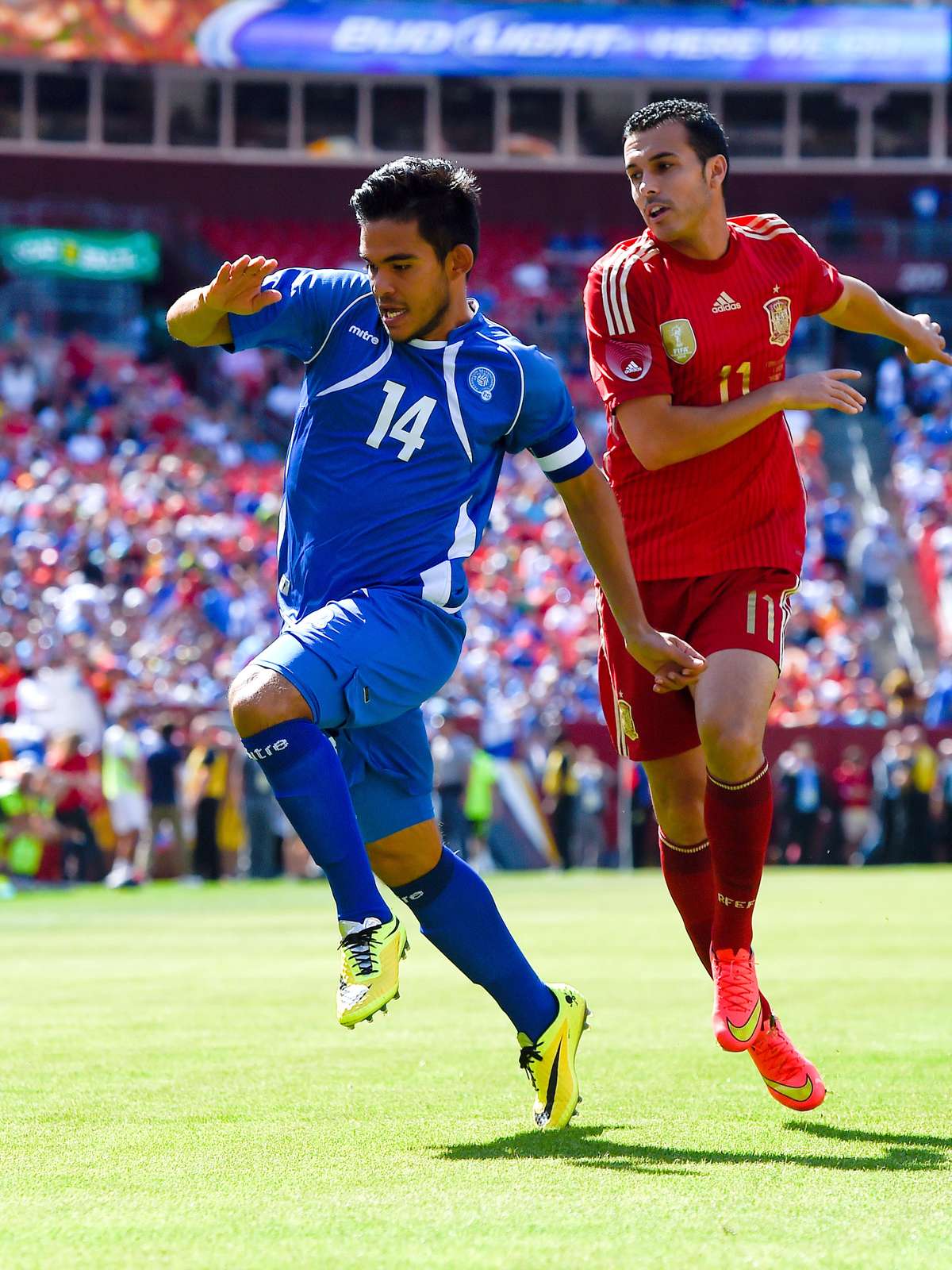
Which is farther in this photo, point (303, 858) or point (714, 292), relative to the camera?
point (303, 858)

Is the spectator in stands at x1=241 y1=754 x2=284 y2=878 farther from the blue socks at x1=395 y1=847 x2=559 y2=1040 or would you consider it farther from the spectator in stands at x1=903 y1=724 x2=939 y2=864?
the blue socks at x1=395 y1=847 x2=559 y2=1040

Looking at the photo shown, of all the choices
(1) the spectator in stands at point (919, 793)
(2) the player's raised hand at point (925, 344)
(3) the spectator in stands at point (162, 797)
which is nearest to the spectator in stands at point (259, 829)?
(3) the spectator in stands at point (162, 797)

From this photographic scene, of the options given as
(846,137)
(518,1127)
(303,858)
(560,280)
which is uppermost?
(846,137)

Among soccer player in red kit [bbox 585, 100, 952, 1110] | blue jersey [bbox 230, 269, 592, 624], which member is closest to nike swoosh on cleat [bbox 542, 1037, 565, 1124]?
soccer player in red kit [bbox 585, 100, 952, 1110]

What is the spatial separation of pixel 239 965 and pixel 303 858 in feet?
34.9

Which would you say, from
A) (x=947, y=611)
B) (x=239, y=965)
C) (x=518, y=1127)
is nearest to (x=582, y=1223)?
(x=518, y=1127)

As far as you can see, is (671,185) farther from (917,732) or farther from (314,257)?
(314,257)

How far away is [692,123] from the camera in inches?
220

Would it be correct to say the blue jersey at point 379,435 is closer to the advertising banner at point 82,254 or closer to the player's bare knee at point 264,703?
the player's bare knee at point 264,703

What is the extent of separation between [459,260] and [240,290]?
A: 59cm

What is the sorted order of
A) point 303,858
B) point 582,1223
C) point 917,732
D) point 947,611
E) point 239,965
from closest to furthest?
point 582,1223, point 239,965, point 303,858, point 917,732, point 947,611

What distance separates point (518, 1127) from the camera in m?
4.93

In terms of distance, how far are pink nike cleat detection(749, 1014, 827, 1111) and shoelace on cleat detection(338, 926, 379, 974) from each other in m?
1.19

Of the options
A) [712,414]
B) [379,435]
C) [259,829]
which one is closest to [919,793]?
[259,829]
